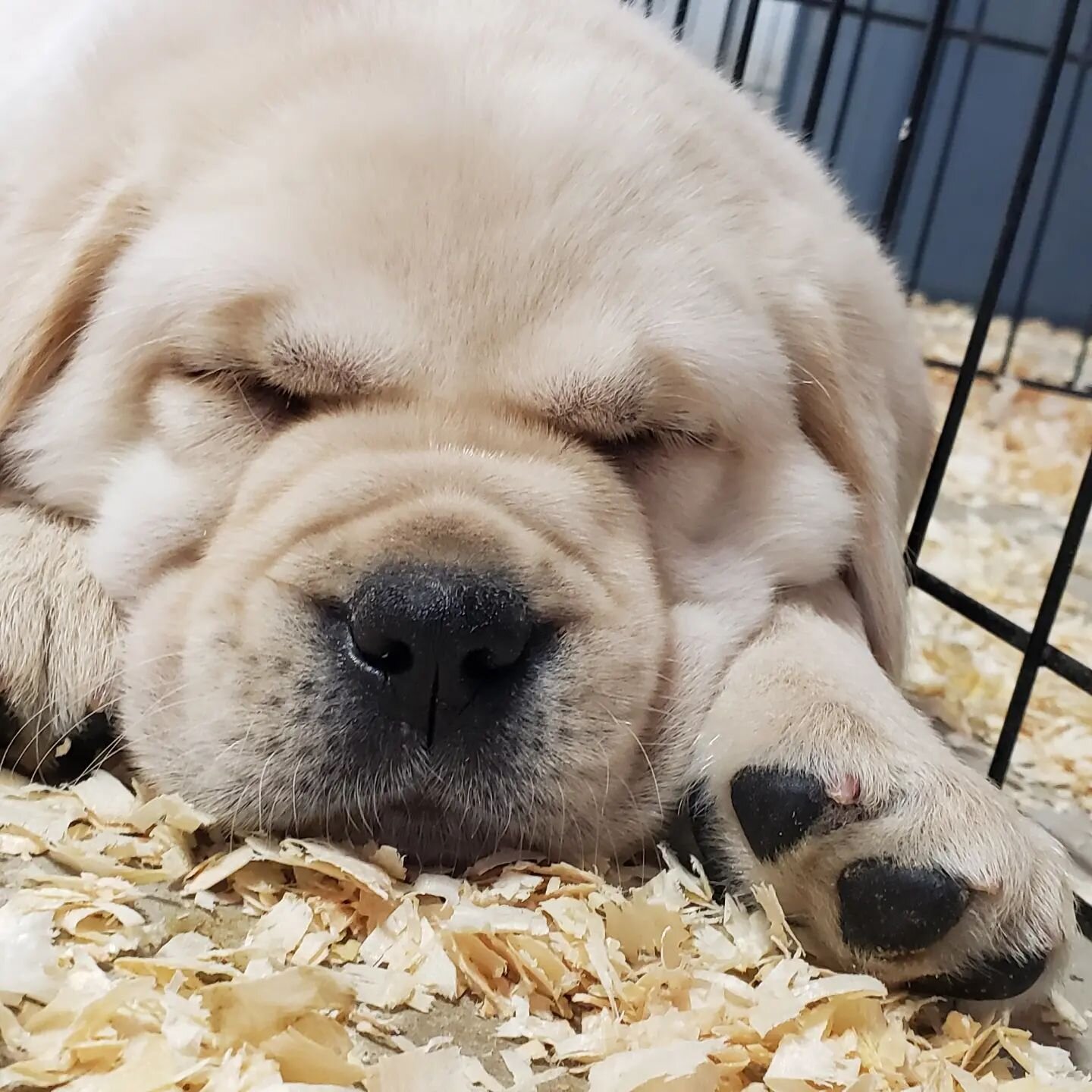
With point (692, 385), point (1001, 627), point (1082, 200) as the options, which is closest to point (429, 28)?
point (692, 385)

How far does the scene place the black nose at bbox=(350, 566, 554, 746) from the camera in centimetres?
105

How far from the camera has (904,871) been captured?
1.06 m

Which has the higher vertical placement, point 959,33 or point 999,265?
point 959,33

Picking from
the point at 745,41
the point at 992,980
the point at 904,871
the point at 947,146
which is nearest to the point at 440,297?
the point at 904,871

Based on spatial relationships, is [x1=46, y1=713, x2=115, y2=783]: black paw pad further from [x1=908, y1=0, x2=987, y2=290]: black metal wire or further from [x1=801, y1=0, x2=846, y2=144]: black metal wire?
[x1=908, y1=0, x2=987, y2=290]: black metal wire

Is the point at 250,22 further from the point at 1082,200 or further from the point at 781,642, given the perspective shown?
the point at 1082,200

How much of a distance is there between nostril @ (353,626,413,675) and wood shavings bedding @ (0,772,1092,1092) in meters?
0.20

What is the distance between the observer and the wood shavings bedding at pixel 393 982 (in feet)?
2.92

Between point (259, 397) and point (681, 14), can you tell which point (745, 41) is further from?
point (259, 397)

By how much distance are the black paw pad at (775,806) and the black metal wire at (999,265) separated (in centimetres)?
71

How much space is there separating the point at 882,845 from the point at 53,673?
0.84m

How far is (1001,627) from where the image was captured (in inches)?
69.7

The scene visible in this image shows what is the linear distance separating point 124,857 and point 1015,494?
3.17 m

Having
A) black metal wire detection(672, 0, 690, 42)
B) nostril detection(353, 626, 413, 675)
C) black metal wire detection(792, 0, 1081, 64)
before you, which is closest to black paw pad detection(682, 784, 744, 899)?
nostril detection(353, 626, 413, 675)
